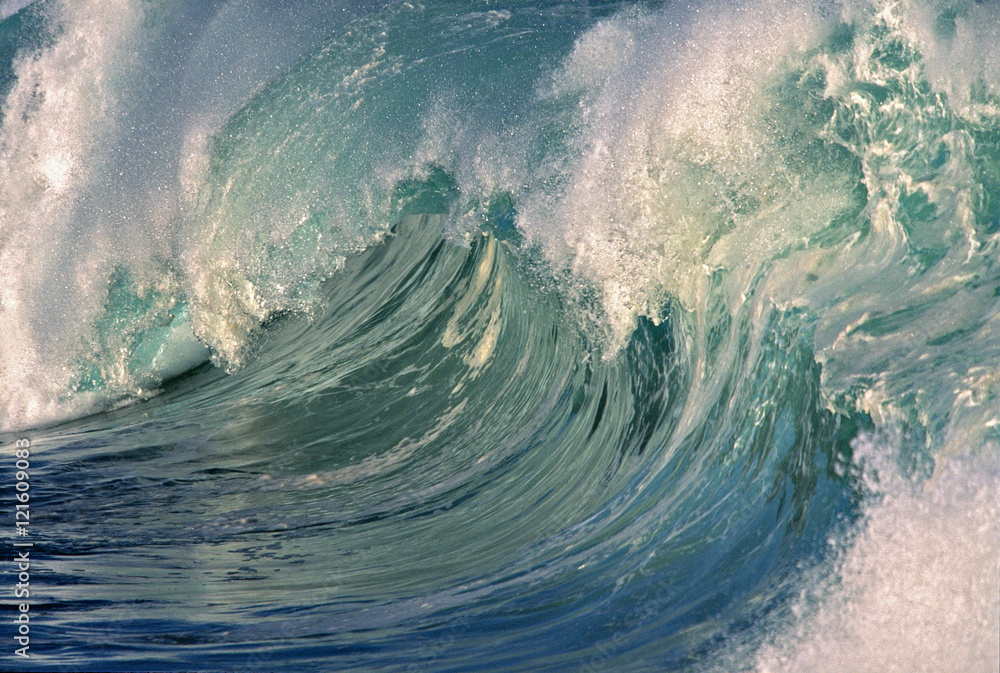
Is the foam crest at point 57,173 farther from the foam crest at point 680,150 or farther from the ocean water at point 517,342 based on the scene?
the foam crest at point 680,150

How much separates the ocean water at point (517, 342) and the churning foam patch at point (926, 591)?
14mm

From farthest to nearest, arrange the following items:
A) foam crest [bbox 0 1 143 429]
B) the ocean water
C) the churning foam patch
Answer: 1. foam crest [bbox 0 1 143 429]
2. the ocean water
3. the churning foam patch

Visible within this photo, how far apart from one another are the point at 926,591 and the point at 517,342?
7.03 feet

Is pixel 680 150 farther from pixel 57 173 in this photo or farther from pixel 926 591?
pixel 57 173

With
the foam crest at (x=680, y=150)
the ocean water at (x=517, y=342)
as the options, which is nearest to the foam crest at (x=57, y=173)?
the ocean water at (x=517, y=342)

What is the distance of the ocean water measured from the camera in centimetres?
297

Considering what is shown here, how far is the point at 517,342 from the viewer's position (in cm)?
396

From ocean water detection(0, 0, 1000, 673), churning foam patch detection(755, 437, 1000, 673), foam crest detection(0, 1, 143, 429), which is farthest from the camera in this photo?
foam crest detection(0, 1, 143, 429)

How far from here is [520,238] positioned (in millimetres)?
3217

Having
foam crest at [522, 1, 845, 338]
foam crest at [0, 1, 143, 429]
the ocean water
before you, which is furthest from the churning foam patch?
foam crest at [0, 1, 143, 429]

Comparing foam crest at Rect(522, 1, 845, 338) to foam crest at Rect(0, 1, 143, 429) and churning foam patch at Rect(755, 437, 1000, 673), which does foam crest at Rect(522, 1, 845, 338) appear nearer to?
churning foam patch at Rect(755, 437, 1000, 673)

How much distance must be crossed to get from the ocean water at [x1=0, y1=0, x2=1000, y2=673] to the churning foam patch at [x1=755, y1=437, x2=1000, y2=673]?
A: 0.05 ft

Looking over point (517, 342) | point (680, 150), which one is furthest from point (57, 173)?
point (680, 150)

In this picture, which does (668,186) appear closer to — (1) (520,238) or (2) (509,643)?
(1) (520,238)
